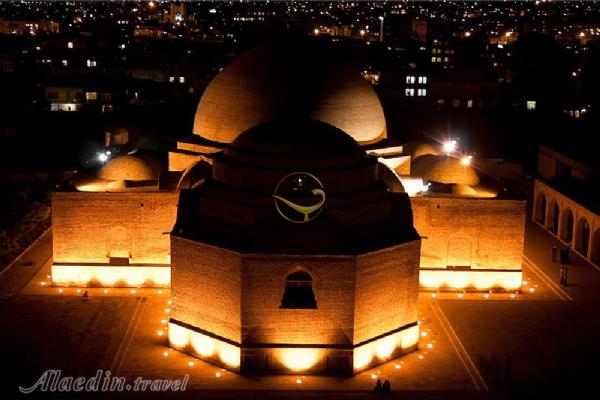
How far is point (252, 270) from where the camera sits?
25328mm

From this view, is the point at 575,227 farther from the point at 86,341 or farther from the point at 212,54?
the point at 212,54

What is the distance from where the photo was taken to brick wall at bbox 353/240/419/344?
25.7m

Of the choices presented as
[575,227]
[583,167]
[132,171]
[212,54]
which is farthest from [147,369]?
[212,54]

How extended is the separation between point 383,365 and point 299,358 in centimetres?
253

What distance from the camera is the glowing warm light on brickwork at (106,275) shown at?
106 ft

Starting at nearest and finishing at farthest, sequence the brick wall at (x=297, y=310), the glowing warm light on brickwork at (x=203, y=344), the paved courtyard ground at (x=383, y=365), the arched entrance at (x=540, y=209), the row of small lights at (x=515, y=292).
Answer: the paved courtyard ground at (x=383, y=365), the brick wall at (x=297, y=310), the glowing warm light on brickwork at (x=203, y=344), the row of small lights at (x=515, y=292), the arched entrance at (x=540, y=209)

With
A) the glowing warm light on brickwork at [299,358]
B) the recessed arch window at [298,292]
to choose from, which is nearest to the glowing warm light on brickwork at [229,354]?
the glowing warm light on brickwork at [299,358]

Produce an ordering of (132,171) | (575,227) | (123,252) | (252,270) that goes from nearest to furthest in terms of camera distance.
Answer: (252,270) < (123,252) < (132,171) < (575,227)

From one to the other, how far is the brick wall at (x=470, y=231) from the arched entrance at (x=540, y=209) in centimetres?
1000

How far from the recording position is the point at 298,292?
25781 mm

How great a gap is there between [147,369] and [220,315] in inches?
98.5

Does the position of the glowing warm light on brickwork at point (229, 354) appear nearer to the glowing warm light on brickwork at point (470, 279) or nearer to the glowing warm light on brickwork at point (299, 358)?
the glowing warm light on brickwork at point (299, 358)

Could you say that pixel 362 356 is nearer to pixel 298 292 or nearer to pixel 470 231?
pixel 298 292

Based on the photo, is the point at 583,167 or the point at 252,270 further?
the point at 583,167
